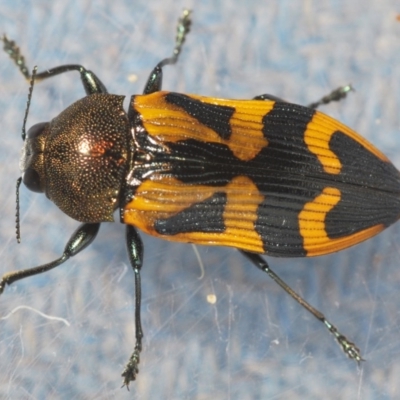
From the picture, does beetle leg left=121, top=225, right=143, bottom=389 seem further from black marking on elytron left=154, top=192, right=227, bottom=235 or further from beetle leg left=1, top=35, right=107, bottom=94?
beetle leg left=1, top=35, right=107, bottom=94

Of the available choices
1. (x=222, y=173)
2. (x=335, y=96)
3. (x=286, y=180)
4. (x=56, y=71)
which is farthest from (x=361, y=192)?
(x=56, y=71)

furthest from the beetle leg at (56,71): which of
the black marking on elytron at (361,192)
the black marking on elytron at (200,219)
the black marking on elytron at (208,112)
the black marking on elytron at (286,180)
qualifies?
the black marking on elytron at (361,192)

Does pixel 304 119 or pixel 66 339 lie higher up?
pixel 304 119

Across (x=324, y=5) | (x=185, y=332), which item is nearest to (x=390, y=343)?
(x=185, y=332)

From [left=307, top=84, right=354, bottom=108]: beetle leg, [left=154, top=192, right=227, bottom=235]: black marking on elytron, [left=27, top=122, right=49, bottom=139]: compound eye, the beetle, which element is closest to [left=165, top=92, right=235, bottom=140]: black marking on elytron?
the beetle

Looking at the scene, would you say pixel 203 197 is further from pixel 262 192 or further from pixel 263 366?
pixel 263 366

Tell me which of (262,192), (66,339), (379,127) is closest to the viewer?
(262,192)
